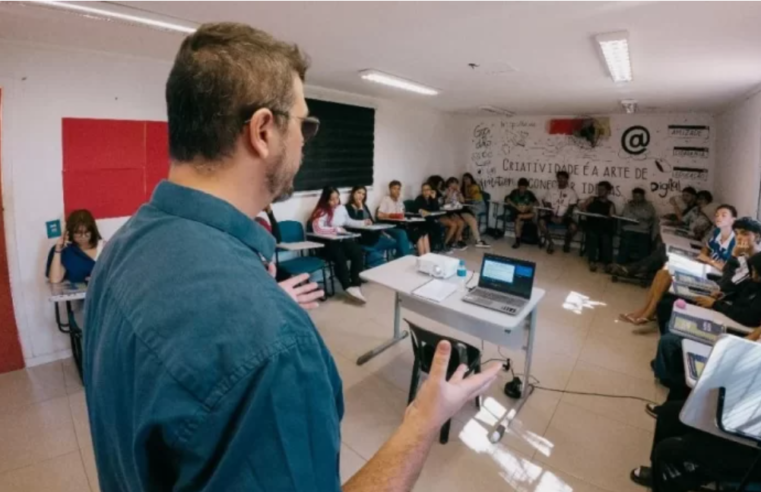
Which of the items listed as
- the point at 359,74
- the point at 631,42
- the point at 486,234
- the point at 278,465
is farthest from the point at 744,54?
the point at 486,234

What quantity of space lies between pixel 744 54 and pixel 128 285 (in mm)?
4001

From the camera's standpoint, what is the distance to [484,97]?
5.38 m

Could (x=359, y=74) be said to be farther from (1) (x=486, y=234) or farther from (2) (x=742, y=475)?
(1) (x=486, y=234)

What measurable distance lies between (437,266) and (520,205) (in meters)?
5.13

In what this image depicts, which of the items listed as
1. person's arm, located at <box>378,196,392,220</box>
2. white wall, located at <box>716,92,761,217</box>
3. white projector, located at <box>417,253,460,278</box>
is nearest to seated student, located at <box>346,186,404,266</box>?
person's arm, located at <box>378,196,392,220</box>

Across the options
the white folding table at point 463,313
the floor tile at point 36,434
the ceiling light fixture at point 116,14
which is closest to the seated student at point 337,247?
the white folding table at point 463,313

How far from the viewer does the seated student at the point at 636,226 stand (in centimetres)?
621

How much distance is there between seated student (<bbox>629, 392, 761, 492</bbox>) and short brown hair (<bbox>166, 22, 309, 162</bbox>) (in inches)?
84.9

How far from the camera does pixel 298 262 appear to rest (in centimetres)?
444

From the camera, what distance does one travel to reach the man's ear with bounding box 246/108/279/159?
65cm

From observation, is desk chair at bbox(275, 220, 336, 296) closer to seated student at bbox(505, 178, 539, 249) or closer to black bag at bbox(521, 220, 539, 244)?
seated student at bbox(505, 178, 539, 249)

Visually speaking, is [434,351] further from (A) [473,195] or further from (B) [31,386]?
(A) [473,195]

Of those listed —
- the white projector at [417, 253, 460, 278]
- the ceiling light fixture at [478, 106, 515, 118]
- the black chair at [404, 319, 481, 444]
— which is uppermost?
the ceiling light fixture at [478, 106, 515, 118]

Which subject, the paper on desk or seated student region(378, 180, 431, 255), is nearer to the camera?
the paper on desk
